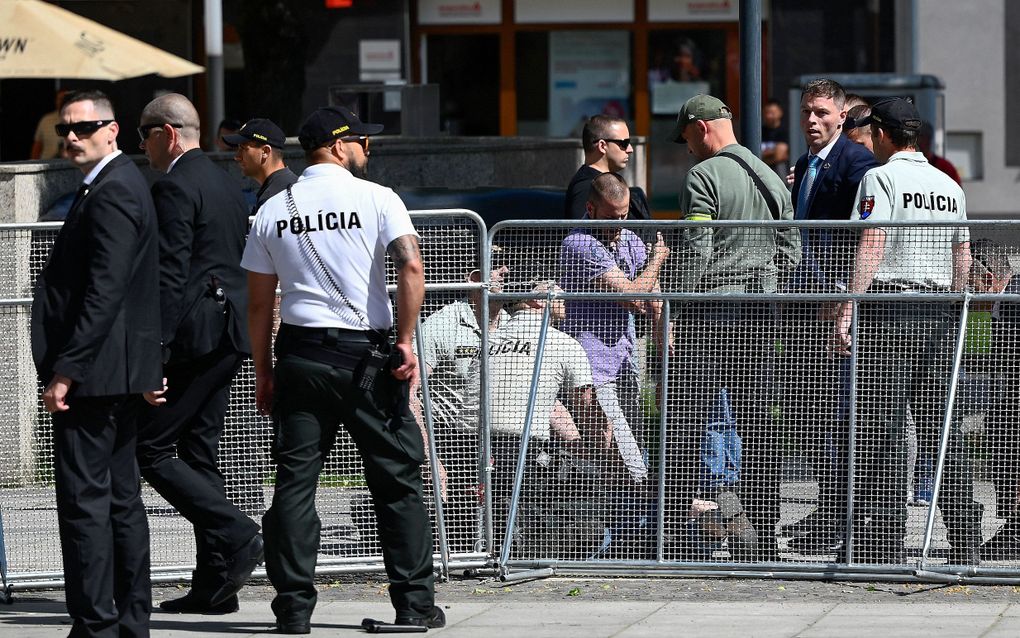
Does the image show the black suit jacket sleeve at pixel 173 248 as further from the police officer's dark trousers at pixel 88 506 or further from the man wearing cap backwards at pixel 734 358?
the man wearing cap backwards at pixel 734 358

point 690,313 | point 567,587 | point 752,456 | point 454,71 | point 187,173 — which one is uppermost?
point 454,71

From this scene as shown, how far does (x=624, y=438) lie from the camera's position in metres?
6.56

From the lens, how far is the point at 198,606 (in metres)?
6.09

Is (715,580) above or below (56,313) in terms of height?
below

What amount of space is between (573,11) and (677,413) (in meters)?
13.1

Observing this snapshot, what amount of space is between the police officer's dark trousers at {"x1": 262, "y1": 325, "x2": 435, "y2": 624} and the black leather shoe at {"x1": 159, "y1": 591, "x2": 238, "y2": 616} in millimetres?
457

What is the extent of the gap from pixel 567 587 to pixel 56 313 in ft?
7.80

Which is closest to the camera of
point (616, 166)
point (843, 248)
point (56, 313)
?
point (56, 313)

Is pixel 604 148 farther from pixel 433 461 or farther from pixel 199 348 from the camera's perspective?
pixel 199 348

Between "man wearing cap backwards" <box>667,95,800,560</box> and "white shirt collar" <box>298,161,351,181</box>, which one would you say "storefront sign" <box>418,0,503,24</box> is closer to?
"man wearing cap backwards" <box>667,95,800,560</box>

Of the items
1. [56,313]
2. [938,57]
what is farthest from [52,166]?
[938,57]

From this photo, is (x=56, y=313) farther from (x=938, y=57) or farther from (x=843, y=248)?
(x=938, y=57)

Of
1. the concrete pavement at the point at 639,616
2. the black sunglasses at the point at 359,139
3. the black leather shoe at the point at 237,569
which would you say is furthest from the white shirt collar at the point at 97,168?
the concrete pavement at the point at 639,616

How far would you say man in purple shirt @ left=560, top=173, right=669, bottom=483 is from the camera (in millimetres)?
6492
